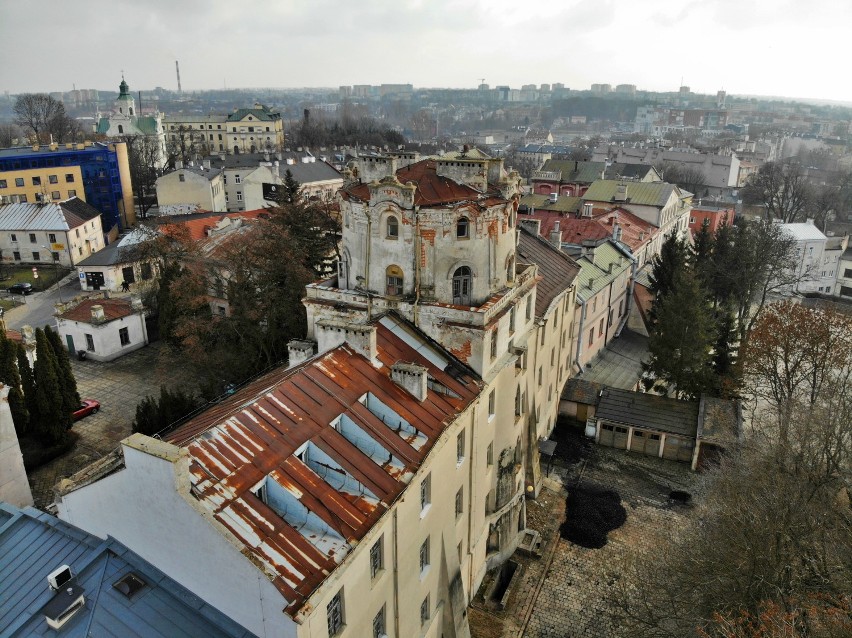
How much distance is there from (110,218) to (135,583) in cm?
8509

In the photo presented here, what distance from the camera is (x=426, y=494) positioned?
21.2 meters

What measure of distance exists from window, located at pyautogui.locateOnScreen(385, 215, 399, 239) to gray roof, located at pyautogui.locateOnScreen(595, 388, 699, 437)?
20393 mm

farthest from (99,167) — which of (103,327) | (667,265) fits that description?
(667,265)

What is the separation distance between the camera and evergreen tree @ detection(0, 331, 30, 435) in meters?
33.8

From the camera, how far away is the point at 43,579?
16.8 meters

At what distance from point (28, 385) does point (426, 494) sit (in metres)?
26.0

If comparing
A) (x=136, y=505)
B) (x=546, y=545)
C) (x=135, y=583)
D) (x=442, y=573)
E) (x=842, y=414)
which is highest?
(x=136, y=505)

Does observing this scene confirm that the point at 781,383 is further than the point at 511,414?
Yes

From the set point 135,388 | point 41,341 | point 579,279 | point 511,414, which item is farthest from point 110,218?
point 511,414

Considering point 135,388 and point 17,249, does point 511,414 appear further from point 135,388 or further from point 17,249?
point 17,249

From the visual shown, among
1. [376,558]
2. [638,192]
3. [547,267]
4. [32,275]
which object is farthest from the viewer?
[638,192]

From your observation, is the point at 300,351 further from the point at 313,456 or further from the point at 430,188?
the point at 430,188

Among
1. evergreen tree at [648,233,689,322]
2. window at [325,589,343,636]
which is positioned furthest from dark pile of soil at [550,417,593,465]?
window at [325,589,343,636]

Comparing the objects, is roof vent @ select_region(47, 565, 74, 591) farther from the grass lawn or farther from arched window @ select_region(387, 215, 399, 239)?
the grass lawn
